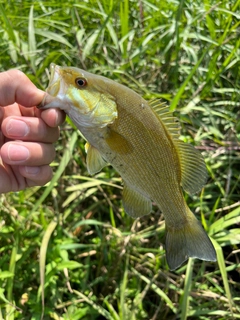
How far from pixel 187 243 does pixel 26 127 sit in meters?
0.69

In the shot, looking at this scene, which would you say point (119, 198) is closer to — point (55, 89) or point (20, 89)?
point (20, 89)

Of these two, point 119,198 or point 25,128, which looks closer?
point 25,128

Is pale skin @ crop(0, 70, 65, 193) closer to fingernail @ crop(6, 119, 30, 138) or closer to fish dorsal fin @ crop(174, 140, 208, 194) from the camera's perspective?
fingernail @ crop(6, 119, 30, 138)

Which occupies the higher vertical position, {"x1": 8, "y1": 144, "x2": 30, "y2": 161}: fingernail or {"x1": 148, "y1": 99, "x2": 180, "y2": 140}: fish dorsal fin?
{"x1": 148, "y1": 99, "x2": 180, "y2": 140}: fish dorsal fin

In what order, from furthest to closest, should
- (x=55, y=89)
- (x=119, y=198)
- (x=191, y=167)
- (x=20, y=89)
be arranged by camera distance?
(x=119, y=198), (x=20, y=89), (x=191, y=167), (x=55, y=89)

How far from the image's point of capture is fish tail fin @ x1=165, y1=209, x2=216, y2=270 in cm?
131

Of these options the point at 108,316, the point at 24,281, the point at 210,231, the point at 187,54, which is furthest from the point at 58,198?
the point at 187,54

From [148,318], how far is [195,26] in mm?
1780

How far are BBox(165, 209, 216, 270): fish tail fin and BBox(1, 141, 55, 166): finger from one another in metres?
0.52

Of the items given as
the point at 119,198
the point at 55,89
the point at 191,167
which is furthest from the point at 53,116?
the point at 119,198

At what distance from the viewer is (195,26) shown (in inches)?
98.0

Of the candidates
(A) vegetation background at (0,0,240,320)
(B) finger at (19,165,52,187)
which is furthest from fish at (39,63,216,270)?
(A) vegetation background at (0,0,240,320)

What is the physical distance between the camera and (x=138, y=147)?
4.02 ft

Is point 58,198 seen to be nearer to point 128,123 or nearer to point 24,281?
point 24,281
